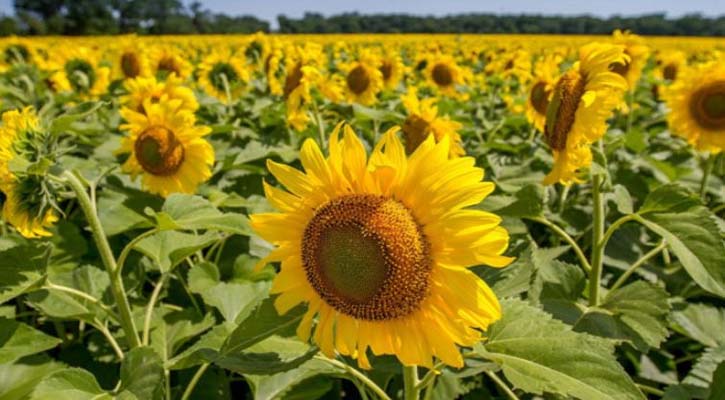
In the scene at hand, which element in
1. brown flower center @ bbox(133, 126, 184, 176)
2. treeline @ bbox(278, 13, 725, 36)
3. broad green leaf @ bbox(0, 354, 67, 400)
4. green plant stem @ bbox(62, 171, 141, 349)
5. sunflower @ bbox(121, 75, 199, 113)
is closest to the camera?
broad green leaf @ bbox(0, 354, 67, 400)

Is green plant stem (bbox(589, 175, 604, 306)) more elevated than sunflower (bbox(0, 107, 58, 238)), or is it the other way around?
sunflower (bbox(0, 107, 58, 238))

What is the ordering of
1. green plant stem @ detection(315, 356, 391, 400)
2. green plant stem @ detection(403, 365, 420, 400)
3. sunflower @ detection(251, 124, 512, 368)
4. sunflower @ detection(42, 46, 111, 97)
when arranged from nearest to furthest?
sunflower @ detection(251, 124, 512, 368)
green plant stem @ detection(403, 365, 420, 400)
green plant stem @ detection(315, 356, 391, 400)
sunflower @ detection(42, 46, 111, 97)

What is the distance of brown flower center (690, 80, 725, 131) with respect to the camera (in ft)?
11.9

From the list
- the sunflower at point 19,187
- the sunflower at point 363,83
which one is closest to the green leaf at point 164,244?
the sunflower at point 19,187

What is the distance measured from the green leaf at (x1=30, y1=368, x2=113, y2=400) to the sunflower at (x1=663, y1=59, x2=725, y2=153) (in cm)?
344

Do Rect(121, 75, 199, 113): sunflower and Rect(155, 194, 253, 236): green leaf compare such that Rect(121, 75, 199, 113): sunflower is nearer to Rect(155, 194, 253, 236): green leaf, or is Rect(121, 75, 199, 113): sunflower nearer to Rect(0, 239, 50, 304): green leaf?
Rect(155, 194, 253, 236): green leaf

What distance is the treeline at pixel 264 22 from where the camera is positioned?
133 ft

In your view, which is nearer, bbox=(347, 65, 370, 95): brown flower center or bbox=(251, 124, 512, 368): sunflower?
bbox=(251, 124, 512, 368): sunflower

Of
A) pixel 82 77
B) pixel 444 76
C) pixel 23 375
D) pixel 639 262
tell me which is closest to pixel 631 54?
pixel 639 262

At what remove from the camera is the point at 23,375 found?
2.17 meters

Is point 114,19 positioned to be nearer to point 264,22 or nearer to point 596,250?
point 264,22

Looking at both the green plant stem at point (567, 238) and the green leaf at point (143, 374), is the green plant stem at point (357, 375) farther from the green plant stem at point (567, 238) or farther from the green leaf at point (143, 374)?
the green plant stem at point (567, 238)

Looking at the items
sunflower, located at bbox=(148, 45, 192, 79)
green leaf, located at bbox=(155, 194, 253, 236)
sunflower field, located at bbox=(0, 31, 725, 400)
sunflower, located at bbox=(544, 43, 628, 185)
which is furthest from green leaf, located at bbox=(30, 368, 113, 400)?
sunflower, located at bbox=(148, 45, 192, 79)

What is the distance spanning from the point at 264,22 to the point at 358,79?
4934cm
